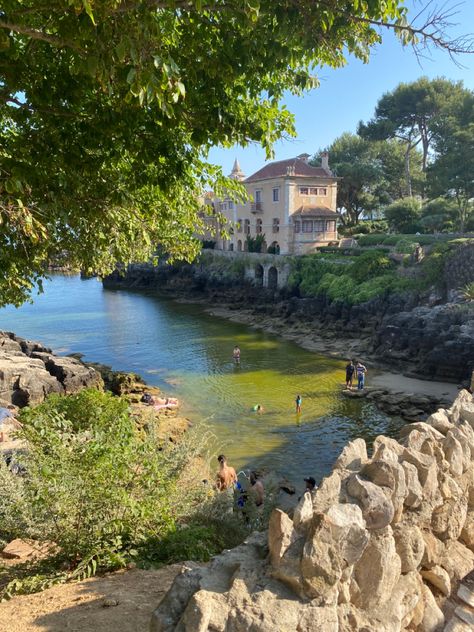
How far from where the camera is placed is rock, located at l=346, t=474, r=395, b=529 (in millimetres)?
4625

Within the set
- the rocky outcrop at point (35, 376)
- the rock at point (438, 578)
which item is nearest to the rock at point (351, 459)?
the rock at point (438, 578)

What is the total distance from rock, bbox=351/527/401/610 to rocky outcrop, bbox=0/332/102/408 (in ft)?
A: 60.2

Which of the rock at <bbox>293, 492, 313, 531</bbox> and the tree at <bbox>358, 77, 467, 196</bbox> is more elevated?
the tree at <bbox>358, 77, 467, 196</bbox>

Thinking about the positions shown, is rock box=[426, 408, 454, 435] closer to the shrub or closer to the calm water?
the calm water

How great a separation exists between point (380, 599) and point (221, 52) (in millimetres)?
6475

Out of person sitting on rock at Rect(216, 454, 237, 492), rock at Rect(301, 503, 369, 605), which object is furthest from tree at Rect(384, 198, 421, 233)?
rock at Rect(301, 503, 369, 605)

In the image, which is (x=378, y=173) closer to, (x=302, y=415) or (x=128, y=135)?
(x=302, y=415)

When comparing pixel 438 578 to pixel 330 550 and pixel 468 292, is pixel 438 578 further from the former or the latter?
pixel 468 292

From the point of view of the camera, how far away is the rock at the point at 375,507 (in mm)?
4625

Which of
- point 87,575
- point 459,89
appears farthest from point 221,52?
point 459,89

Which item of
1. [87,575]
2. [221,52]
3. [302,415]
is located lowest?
[302,415]

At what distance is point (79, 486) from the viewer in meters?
6.42

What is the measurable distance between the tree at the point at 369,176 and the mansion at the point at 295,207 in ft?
28.8

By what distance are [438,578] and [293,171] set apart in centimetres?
4997
